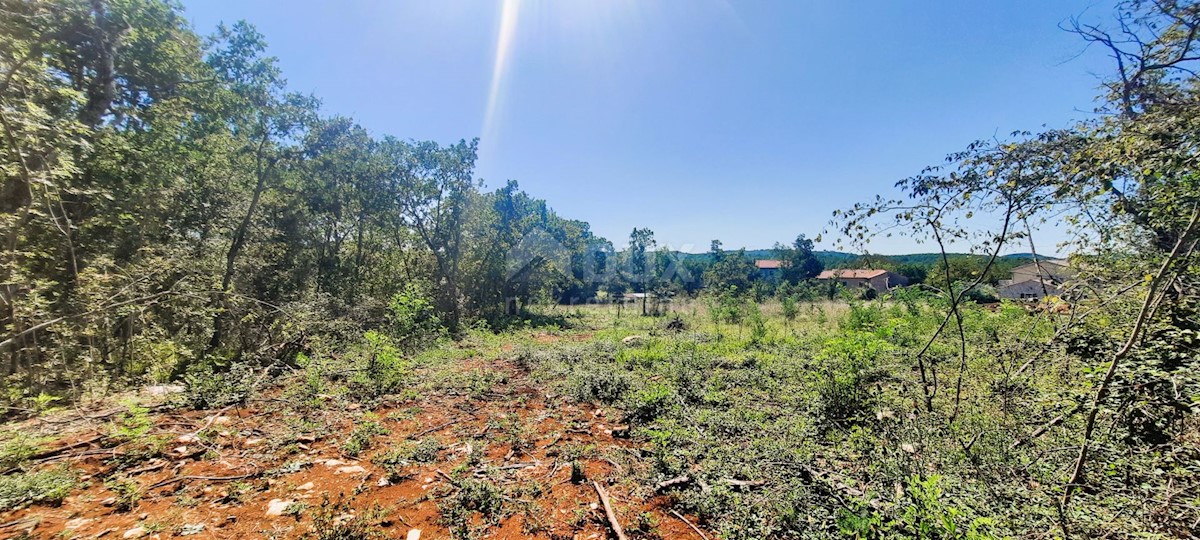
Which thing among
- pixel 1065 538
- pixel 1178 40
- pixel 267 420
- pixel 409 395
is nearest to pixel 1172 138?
pixel 1178 40

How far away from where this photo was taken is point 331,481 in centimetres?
280

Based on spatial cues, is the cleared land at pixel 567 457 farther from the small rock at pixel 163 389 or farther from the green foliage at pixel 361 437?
the small rock at pixel 163 389

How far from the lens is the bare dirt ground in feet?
7.41

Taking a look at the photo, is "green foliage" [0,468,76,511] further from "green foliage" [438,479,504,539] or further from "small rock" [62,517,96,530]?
"green foliage" [438,479,504,539]

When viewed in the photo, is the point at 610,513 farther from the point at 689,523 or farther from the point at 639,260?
the point at 639,260

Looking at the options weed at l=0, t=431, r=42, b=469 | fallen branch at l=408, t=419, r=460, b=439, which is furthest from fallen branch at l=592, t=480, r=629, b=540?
weed at l=0, t=431, r=42, b=469

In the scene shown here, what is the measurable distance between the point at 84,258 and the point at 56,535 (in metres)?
5.77

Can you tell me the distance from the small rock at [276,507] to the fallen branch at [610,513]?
2.00m

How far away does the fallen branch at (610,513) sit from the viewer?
2209 mm

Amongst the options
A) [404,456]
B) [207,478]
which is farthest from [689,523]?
[207,478]

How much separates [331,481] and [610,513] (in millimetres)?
2080

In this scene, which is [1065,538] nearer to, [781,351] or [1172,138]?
[1172,138]

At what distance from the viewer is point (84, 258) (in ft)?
17.7

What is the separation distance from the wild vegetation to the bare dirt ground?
0.02 m
